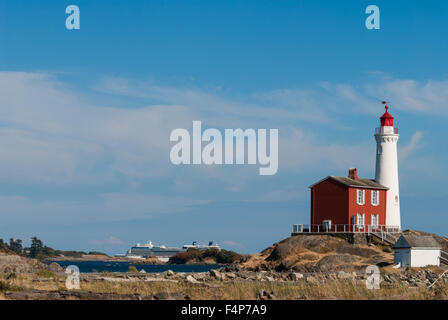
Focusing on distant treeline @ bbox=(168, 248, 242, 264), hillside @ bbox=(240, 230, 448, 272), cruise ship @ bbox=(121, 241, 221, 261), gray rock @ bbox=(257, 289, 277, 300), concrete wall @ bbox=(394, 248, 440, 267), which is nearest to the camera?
gray rock @ bbox=(257, 289, 277, 300)

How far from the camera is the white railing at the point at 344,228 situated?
57406 mm

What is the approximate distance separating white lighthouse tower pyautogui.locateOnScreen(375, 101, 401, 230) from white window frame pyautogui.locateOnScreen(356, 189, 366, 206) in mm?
3521

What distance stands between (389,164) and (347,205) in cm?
676

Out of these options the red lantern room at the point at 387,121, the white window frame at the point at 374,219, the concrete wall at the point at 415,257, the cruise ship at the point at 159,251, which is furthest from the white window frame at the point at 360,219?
the cruise ship at the point at 159,251

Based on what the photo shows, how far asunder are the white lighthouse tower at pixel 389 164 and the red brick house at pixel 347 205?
0.75 metres


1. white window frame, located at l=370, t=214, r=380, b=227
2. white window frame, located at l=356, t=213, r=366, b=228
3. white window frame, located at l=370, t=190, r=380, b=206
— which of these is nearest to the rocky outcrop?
white window frame, located at l=356, t=213, r=366, b=228

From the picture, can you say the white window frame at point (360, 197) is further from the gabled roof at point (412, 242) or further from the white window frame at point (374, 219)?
the gabled roof at point (412, 242)

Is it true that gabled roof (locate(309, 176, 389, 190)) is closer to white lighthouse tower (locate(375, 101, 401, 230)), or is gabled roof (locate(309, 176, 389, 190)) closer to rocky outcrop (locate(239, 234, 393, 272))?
white lighthouse tower (locate(375, 101, 401, 230))

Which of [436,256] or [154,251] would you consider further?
[154,251]

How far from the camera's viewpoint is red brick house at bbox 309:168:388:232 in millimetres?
57719

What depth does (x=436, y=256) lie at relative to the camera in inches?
1852
